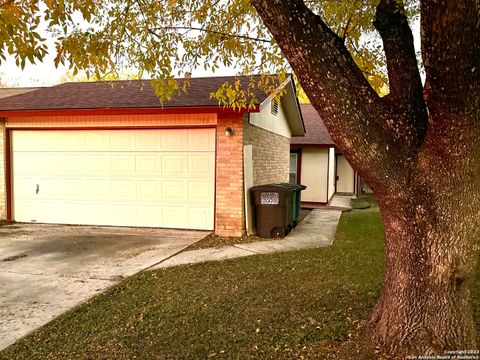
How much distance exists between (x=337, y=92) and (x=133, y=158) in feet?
23.9

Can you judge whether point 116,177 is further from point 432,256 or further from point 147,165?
point 432,256

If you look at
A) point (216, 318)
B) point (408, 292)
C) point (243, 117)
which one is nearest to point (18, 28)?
point (216, 318)

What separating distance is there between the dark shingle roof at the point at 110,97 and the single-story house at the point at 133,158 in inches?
1.2

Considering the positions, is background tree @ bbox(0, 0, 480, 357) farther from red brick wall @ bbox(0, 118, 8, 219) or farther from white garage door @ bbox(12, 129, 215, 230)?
red brick wall @ bbox(0, 118, 8, 219)

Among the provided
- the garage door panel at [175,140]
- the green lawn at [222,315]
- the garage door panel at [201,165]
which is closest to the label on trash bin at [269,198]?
the garage door panel at [201,165]

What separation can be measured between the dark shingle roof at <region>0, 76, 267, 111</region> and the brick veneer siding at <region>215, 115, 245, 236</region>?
680 millimetres

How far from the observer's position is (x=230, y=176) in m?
8.52

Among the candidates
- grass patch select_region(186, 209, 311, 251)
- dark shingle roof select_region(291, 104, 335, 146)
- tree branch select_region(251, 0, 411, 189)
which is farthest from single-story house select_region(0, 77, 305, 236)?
dark shingle roof select_region(291, 104, 335, 146)

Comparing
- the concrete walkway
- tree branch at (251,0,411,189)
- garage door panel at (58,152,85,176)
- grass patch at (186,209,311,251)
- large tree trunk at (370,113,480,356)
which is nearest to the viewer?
large tree trunk at (370,113,480,356)

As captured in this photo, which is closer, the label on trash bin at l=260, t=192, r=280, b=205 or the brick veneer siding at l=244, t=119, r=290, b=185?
the label on trash bin at l=260, t=192, r=280, b=205

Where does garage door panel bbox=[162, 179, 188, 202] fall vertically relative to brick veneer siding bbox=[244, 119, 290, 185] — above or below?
below

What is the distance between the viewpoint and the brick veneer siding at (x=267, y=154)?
30.8 ft

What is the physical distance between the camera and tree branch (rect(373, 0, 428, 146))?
318 cm

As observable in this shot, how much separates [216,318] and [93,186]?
6779 millimetres
